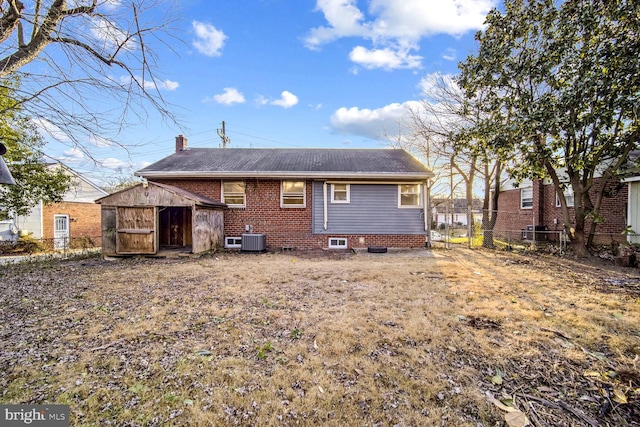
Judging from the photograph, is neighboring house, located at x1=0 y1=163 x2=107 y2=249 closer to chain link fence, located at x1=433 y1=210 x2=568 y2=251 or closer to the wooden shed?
the wooden shed

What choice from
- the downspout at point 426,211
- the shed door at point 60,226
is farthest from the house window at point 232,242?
the shed door at point 60,226

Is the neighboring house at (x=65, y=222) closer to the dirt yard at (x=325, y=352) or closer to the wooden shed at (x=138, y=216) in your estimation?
the wooden shed at (x=138, y=216)

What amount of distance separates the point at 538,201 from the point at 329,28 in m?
14.0

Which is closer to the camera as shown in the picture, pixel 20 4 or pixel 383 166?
pixel 20 4

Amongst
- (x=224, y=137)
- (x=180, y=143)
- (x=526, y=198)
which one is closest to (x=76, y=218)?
(x=180, y=143)

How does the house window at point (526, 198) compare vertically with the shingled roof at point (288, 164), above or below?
below

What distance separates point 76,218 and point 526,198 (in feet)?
91.1

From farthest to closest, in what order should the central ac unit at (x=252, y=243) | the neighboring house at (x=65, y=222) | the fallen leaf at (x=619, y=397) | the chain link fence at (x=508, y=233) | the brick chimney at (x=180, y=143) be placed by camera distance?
the neighboring house at (x=65, y=222), the brick chimney at (x=180, y=143), the chain link fence at (x=508, y=233), the central ac unit at (x=252, y=243), the fallen leaf at (x=619, y=397)

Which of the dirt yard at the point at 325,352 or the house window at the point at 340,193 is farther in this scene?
the house window at the point at 340,193

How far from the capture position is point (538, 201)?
15.4 meters

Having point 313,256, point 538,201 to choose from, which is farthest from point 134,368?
point 538,201

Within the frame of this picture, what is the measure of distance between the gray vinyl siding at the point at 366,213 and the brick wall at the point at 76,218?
49.3 feet

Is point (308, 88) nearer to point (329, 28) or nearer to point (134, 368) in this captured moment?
point (329, 28)

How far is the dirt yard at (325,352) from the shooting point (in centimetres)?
223
